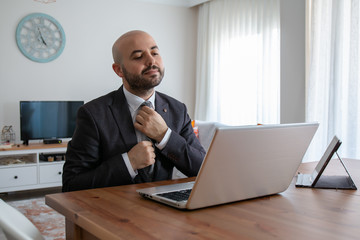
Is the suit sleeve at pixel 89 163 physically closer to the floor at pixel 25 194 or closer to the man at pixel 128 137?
the man at pixel 128 137

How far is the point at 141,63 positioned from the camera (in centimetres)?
148

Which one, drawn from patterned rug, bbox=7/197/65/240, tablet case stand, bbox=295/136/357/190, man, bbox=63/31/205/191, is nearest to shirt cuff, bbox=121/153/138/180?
man, bbox=63/31/205/191

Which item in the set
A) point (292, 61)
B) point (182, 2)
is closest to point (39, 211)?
point (292, 61)

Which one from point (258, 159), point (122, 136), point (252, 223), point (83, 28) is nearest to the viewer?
point (252, 223)

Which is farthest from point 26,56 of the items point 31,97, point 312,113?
point 312,113

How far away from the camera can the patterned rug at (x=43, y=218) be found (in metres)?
2.94

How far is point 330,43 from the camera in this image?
3.59 meters

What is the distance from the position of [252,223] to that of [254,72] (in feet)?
13.6

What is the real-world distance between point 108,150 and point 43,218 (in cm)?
224

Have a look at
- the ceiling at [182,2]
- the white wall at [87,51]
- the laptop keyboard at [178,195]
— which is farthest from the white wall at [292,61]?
the laptop keyboard at [178,195]

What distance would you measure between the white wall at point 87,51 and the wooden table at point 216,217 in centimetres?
386

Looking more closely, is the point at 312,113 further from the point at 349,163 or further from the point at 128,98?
the point at 128,98

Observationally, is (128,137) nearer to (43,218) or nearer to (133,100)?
(133,100)

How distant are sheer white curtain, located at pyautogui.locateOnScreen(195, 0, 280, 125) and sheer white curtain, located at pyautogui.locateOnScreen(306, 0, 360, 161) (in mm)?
751
